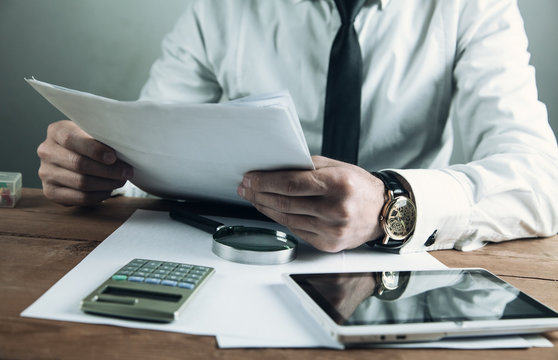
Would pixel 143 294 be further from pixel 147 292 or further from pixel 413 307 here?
pixel 413 307

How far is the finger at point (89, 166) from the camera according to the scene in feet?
2.67

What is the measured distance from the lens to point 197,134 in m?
0.61

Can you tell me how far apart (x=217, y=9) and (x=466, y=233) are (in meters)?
1.06

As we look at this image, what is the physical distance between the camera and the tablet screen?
43cm

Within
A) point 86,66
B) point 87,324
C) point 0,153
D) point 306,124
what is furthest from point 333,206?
point 0,153

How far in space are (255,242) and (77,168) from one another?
1.27 ft

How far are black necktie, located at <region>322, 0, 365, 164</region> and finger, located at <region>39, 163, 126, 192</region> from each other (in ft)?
1.74

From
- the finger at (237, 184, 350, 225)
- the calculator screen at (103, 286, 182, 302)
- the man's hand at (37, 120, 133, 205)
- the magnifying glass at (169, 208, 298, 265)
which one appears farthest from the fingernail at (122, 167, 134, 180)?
the calculator screen at (103, 286, 182, 302)

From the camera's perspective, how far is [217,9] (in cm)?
146

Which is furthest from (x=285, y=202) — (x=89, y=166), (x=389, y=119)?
(x=389, y=119)

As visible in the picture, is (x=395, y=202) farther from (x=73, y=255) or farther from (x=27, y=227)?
(x=27, y=227)

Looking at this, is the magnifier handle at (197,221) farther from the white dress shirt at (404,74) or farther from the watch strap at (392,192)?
the white dress shirt at (404,74)

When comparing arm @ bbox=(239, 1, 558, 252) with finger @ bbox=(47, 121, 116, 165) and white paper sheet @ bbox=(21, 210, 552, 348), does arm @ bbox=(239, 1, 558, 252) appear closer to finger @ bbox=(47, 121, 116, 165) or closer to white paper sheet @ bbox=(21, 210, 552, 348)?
white paper sheet @ bbox=(21, 210, 552, 348)

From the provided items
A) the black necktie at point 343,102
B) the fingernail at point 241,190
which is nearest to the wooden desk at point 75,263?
the fingernail at point 241,190
